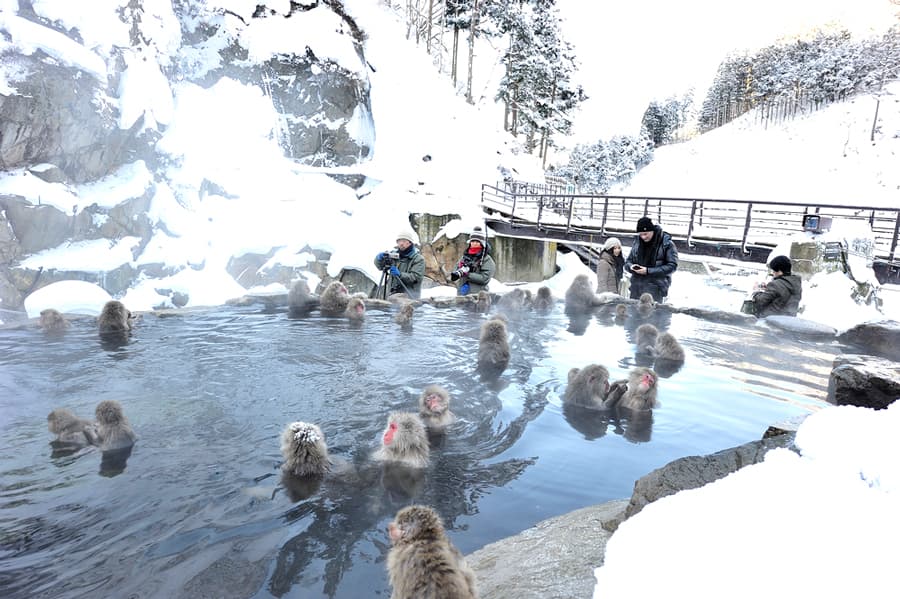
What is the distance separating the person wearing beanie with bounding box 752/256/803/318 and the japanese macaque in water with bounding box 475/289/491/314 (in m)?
4.25

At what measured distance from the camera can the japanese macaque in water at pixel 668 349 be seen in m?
6.26

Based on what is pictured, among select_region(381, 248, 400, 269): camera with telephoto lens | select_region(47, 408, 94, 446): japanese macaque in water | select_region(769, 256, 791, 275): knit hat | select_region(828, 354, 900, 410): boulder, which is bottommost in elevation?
select_region(47, 408, 94, 446): japanese macaque in water

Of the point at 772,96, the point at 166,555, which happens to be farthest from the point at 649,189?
the point at 166,555

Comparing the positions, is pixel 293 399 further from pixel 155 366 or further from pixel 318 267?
pixel 318 267

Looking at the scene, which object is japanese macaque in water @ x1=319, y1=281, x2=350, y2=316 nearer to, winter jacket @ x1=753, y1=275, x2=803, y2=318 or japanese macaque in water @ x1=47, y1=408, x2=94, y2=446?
japanese macaque in water @ x1=47, y1=408, x2=94, y2=446

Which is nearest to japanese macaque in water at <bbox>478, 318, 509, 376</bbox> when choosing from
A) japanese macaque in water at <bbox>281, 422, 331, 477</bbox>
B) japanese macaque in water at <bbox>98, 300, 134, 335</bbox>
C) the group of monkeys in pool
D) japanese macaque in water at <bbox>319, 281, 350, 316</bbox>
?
the group of monkeys in pool

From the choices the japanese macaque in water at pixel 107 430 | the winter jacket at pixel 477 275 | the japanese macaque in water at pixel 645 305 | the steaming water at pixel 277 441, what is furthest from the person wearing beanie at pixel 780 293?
the japanese macaque in water at pixel 107 430

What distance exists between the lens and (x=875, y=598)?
1.30m

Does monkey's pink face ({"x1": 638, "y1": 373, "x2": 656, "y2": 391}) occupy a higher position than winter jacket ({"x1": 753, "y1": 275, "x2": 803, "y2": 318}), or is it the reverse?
winter jacket ({"x1": 753, "y1": 275, "x2": 803, "y2": 318})

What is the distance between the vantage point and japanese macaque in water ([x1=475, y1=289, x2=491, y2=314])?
8.88 m

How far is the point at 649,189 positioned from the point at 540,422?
48377 mm

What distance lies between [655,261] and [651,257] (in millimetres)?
97

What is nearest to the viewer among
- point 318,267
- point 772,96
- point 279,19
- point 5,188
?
point 5,188

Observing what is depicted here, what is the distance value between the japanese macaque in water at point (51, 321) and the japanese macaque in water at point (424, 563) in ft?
20.9
